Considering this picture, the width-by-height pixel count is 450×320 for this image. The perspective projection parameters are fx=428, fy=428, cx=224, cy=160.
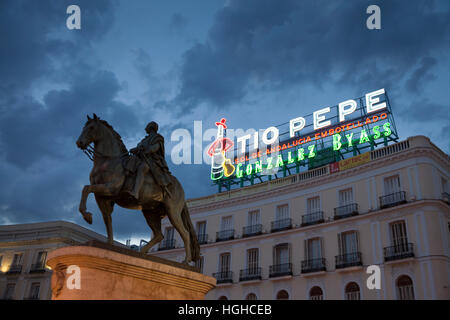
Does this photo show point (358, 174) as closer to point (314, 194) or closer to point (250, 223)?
point (314, 194)

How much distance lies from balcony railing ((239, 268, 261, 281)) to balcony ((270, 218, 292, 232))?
3795mm

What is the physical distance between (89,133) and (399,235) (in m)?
26.9

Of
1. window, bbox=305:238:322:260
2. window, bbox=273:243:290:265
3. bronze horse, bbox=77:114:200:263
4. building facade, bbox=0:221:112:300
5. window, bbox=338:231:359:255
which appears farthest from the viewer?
building facade, bbox=0:221:112:300

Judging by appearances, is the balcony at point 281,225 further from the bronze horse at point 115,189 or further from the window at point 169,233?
the bronze horse at point 115,189

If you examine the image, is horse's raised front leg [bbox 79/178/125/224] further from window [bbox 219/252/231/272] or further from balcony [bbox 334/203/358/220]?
window [bbox 219/252/231/272]

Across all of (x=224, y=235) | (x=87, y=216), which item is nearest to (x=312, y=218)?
(x=224, y=235)

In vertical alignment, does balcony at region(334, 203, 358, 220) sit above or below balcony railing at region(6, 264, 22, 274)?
above

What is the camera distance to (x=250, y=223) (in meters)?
40.1

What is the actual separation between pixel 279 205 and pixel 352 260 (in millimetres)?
9018

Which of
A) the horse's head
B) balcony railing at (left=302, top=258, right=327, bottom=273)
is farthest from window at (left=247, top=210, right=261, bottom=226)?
the horse's head

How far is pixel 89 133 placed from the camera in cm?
954

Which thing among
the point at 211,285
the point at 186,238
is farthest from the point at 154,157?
the point at 211,285

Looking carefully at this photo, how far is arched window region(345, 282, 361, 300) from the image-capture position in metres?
31.2

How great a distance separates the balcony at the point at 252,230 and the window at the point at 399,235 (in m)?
11.8
